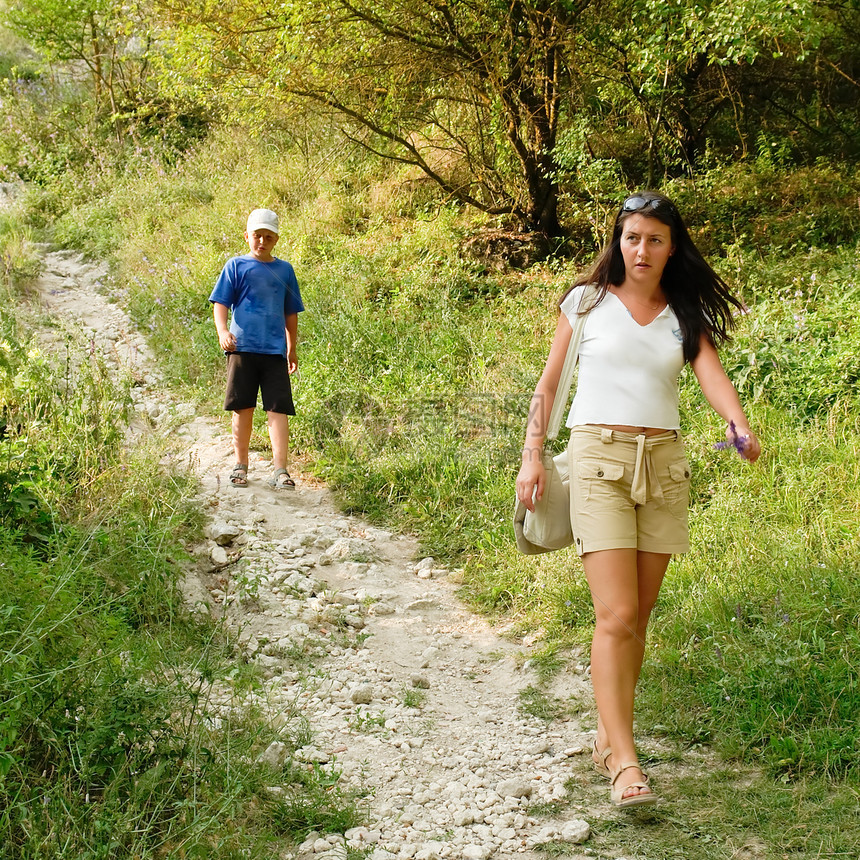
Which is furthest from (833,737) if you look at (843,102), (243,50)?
(843,102)

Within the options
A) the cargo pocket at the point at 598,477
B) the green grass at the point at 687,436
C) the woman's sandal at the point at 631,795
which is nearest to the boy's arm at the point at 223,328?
the green grass at the point at 687,436

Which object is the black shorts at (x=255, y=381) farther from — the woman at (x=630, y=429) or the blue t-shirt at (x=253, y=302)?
the woman at (x=630, y=429)

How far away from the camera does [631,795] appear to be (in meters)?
2.88

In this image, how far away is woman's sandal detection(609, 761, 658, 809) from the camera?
9.45ft

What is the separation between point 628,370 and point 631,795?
4.62ft

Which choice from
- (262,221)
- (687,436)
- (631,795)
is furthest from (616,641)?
(262,221)

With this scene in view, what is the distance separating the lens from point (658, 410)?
3057mm

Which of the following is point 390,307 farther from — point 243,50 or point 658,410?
point 658,410

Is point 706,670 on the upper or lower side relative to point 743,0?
lower

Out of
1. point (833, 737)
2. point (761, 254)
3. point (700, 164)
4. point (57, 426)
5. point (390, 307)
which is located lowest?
point (833, 737)

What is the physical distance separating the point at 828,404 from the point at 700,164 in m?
5.75

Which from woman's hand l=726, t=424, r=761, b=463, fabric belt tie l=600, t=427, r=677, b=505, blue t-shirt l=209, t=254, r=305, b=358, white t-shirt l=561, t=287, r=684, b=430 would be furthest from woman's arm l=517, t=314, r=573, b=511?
blue t-shirt l=209, t=254, r=305, b=358

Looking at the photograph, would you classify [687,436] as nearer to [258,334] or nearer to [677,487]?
[677,487]

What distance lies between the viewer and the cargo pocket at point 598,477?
9.91ft
